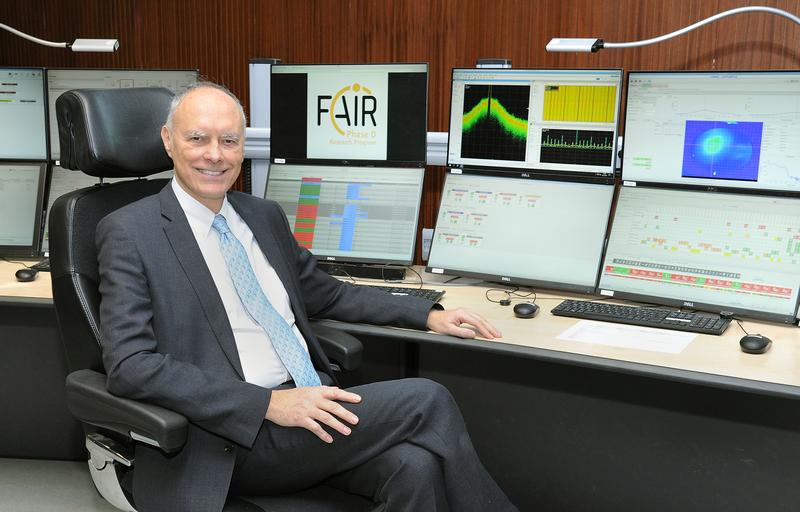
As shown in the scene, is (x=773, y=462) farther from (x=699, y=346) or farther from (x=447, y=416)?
(x=447, y=416)

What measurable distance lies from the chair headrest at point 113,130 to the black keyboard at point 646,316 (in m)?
1.10

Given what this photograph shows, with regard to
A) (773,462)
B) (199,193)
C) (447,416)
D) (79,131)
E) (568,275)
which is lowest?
(773,462)

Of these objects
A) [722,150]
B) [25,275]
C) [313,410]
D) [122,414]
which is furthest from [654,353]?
[25,275]

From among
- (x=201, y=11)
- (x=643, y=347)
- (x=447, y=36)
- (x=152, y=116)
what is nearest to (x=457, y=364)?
(x=643, y=347)

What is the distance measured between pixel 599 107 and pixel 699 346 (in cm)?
79

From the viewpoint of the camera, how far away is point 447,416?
1.79 m

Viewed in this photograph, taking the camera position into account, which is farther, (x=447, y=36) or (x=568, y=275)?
(x=447, y=36)

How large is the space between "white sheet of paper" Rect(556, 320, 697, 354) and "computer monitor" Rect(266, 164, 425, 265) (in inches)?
27.7

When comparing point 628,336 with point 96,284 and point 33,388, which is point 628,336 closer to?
point 96,284

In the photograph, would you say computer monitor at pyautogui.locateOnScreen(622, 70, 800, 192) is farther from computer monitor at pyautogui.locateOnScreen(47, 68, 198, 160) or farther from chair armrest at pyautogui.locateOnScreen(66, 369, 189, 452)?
computer monitor at pyautogui.locateOnScreen(47, 68, 198, 160)

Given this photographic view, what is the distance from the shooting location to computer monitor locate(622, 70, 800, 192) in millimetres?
2250

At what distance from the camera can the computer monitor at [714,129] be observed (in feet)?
7.38

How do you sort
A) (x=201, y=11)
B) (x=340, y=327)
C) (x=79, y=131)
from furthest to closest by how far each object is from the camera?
(x=201, y=11), (x=340, y=327), (x=79, y=131)

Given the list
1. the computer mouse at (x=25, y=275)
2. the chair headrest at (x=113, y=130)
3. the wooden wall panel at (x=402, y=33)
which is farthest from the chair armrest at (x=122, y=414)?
the wooden wall panel at (x=402, y=33)
